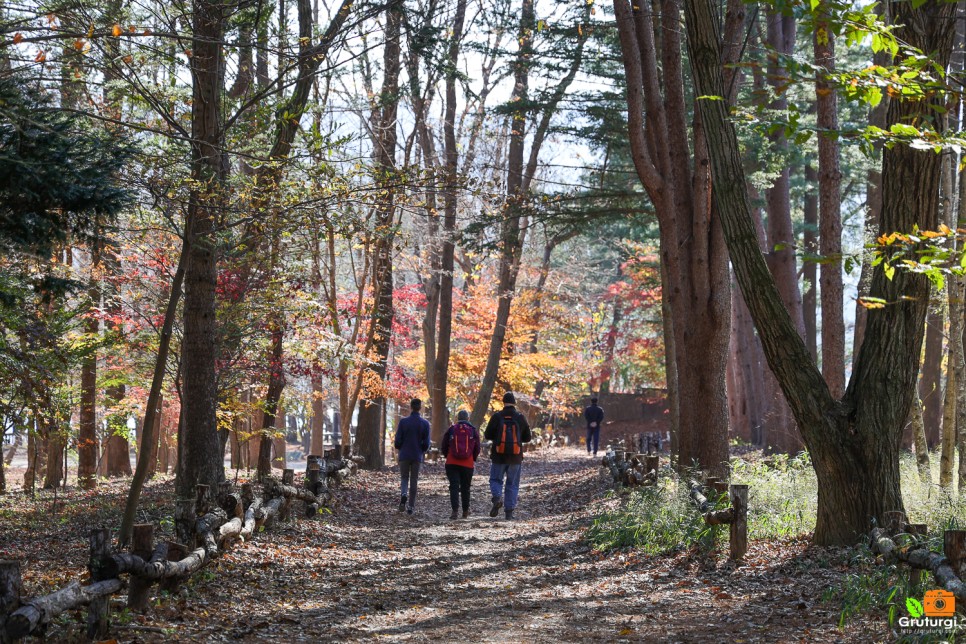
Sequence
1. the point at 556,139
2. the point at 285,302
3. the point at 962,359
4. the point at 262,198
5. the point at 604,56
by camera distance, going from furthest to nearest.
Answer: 1. the point at 556,139
2. the point at 604,56
3. the point at 285,302
4. the point at 962,359
5. the point at 262,198

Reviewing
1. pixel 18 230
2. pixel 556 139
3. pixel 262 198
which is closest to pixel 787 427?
pixel 556 139

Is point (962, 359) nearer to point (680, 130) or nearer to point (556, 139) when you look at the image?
point (680, 130)

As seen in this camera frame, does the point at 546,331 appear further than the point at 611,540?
Yes

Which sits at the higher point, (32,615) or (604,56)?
(604,56)

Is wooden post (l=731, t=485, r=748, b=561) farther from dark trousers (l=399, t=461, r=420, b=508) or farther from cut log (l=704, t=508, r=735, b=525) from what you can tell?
dark trousers (l=399, t=461, r=420, b=508)

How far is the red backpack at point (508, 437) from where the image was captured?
13305 mm

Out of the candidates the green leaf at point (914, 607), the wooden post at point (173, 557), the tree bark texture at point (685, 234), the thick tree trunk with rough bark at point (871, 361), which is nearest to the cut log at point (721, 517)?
the thick tree trunk with rough bark at point (871, 361)

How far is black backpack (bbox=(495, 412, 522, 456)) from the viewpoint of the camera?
13305 mm

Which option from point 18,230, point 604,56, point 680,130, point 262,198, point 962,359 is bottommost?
point 962,359

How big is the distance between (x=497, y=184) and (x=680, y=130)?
4.18 m

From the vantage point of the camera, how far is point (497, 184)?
414 inches

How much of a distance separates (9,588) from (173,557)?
84.1 inches

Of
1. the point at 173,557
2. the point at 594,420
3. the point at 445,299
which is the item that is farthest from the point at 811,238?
the point at 173,557

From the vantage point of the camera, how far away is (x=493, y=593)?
8.00 metres
